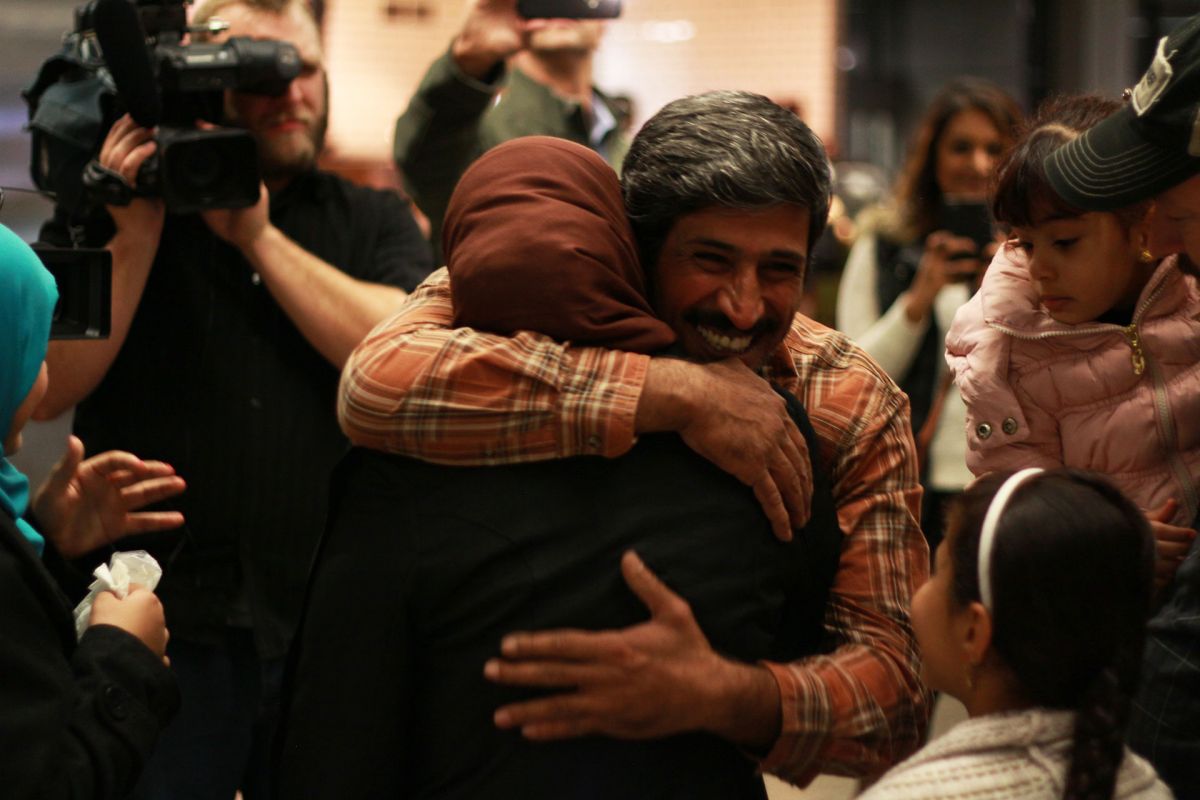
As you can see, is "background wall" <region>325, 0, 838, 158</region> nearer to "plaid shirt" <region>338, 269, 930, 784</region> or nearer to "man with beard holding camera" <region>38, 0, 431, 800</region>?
"man with beard holding camera" <region>38, 0, 431, 800</region>

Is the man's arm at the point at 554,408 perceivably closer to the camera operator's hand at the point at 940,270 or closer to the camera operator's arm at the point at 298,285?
the camera operator's arm at the point at 298,285

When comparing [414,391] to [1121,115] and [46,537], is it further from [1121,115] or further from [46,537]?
[1121,115]

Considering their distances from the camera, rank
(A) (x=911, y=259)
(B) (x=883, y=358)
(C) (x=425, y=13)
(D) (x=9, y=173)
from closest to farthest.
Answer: (B) (x=883, y=358) < (A) (x=911, y=259) < (D) (x=9, y=173) < (C) (x=425, y=13)

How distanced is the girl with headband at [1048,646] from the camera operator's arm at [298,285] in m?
1.16

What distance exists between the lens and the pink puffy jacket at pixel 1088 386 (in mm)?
1663

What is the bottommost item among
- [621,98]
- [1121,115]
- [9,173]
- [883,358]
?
[883,358]

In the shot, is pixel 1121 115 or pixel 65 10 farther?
pixel 65 10

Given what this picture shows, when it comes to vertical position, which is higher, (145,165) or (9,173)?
(145,165)

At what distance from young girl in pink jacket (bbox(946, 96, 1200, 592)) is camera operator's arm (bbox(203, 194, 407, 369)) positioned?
94cm

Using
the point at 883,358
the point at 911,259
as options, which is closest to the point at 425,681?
the point at 883,358

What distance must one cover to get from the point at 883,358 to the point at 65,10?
8.34 feet

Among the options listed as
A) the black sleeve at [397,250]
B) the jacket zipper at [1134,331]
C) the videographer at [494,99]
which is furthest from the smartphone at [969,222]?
the jacket zipper at [1134,331]

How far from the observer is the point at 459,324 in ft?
4.83

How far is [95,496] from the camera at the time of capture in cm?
183
